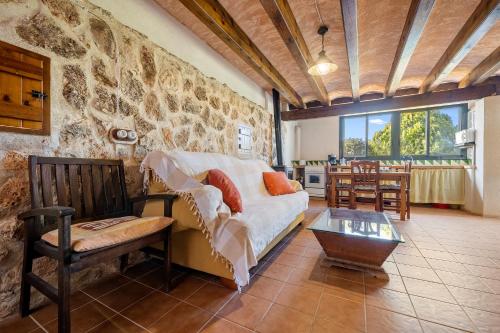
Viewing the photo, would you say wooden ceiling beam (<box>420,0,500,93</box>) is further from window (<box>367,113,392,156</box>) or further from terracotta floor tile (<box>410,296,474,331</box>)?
terracotta floor tile (<box>410,296,474,331</box>)

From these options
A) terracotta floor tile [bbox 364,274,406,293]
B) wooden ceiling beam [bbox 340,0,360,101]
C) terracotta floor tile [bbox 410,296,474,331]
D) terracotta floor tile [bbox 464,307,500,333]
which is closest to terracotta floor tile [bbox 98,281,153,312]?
terracotta floor tile [bbox 364,274,406,293]

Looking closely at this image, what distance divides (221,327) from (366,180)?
3.01m

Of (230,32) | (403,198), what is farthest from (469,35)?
(230,32)

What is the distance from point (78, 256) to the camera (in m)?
0.97

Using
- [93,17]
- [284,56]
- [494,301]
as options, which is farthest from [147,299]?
[284,56]

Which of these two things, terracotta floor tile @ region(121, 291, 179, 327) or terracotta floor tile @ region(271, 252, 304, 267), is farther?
terracotta floor tile @ region(271, 252, 304, 267)

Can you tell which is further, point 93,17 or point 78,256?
point 93,17

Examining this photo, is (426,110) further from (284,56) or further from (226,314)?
(226,314)

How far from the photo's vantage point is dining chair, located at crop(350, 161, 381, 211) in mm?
3174

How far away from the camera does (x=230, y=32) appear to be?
7.16ft

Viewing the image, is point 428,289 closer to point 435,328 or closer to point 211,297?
point 435,328

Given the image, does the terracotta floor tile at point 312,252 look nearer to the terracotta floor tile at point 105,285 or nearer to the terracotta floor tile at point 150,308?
the terracotta floor tile at point 150,308

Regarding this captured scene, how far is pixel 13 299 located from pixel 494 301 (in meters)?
2.81

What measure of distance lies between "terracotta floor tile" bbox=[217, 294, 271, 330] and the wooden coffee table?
27.7 inches
